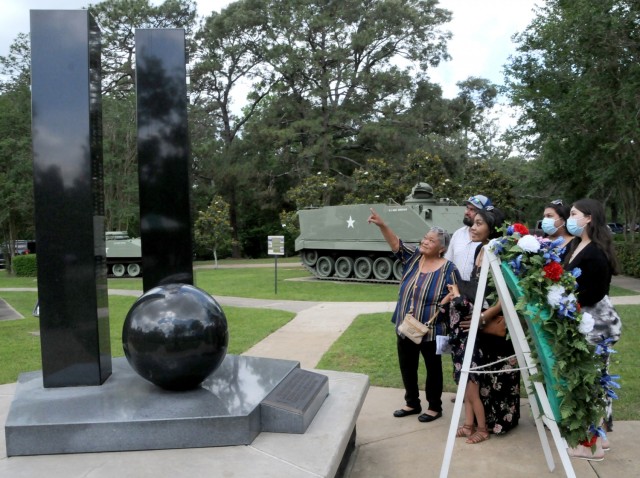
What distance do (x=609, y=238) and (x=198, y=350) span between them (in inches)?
116

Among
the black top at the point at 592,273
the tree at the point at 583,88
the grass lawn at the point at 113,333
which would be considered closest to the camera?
the black top at the point at 592,273

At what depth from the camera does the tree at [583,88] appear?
50.3ft

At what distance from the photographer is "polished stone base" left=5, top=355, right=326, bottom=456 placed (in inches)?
137

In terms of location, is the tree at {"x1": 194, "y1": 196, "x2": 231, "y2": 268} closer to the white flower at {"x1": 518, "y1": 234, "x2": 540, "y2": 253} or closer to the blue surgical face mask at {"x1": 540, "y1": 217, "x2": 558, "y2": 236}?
the blue surgical face mask at {"x1": 540, "y1": 217, "x2": 558, "y2": 236}

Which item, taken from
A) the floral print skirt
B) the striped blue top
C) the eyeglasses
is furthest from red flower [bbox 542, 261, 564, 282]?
the eyeglasses

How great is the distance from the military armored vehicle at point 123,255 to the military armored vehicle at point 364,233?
7868mm

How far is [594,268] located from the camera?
432cm

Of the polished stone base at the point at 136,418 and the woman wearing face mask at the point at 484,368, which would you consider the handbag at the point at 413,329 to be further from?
the polished stone base at the point at 136,418

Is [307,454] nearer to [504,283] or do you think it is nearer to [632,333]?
[504,283]

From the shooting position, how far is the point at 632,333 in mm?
8750

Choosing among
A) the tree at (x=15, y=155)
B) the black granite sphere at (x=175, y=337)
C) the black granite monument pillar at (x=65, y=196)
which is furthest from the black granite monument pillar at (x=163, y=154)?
the tree at (x=15, y=155)

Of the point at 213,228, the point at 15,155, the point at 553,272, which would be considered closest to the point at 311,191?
the point at 213,228

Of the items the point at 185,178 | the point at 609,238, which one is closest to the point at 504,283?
the point at 609,238

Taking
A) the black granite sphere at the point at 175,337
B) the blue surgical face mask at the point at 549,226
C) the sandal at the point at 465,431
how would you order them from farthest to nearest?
the blue surgical face mask at the point at 549,226
the sandal at the point at 465,431
the black granite sphere at the point at 175,337
